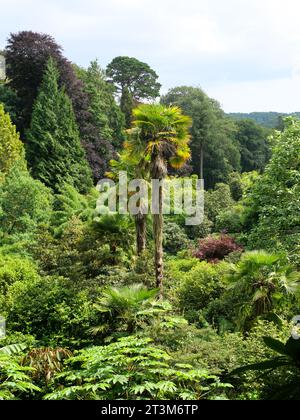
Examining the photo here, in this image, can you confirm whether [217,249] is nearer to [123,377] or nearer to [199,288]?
[199,288]

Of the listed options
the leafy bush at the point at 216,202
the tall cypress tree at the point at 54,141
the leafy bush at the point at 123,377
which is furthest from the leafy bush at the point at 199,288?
the leafy bush at the point at 216,202

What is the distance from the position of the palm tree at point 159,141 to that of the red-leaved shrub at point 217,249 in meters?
6.96

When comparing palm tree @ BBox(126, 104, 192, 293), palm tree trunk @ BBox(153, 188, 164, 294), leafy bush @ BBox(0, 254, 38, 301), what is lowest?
leafy bush @ BBox(0, 254, 38, 301)

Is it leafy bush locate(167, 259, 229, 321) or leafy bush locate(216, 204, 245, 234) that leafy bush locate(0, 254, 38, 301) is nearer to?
leafy bush locate(167, 259, 229, 321)

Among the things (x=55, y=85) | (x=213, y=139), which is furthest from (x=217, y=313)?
(x=213, y=139)

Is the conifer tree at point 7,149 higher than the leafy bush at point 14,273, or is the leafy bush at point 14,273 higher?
the conifer tree at point 7,149

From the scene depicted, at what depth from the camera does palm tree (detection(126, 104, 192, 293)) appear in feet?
39.8

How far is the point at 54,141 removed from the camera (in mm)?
27406

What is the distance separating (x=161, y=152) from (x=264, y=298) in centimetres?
450

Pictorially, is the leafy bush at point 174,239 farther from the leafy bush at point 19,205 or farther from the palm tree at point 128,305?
the palm tree at point 128,305

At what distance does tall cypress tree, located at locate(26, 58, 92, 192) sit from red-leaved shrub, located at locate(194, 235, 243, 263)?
407 inches

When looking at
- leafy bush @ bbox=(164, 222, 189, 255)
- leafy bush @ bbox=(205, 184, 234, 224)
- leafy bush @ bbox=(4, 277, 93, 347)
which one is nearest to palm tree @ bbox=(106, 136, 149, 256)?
leafy bush @ bbox=(4, 277, 93, 347)

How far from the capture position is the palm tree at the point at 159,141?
39.8 ft

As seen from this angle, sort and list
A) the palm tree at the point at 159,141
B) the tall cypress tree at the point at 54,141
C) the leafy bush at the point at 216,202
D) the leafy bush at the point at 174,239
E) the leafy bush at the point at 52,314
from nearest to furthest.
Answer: the leafy bush at the point at 52,314 < the palm tree at the point at 159,141 < the leafy bush at the point at 174,239 < the tall cypress tree at the point at 54,141 < the leafy bush at the point at 216,202
